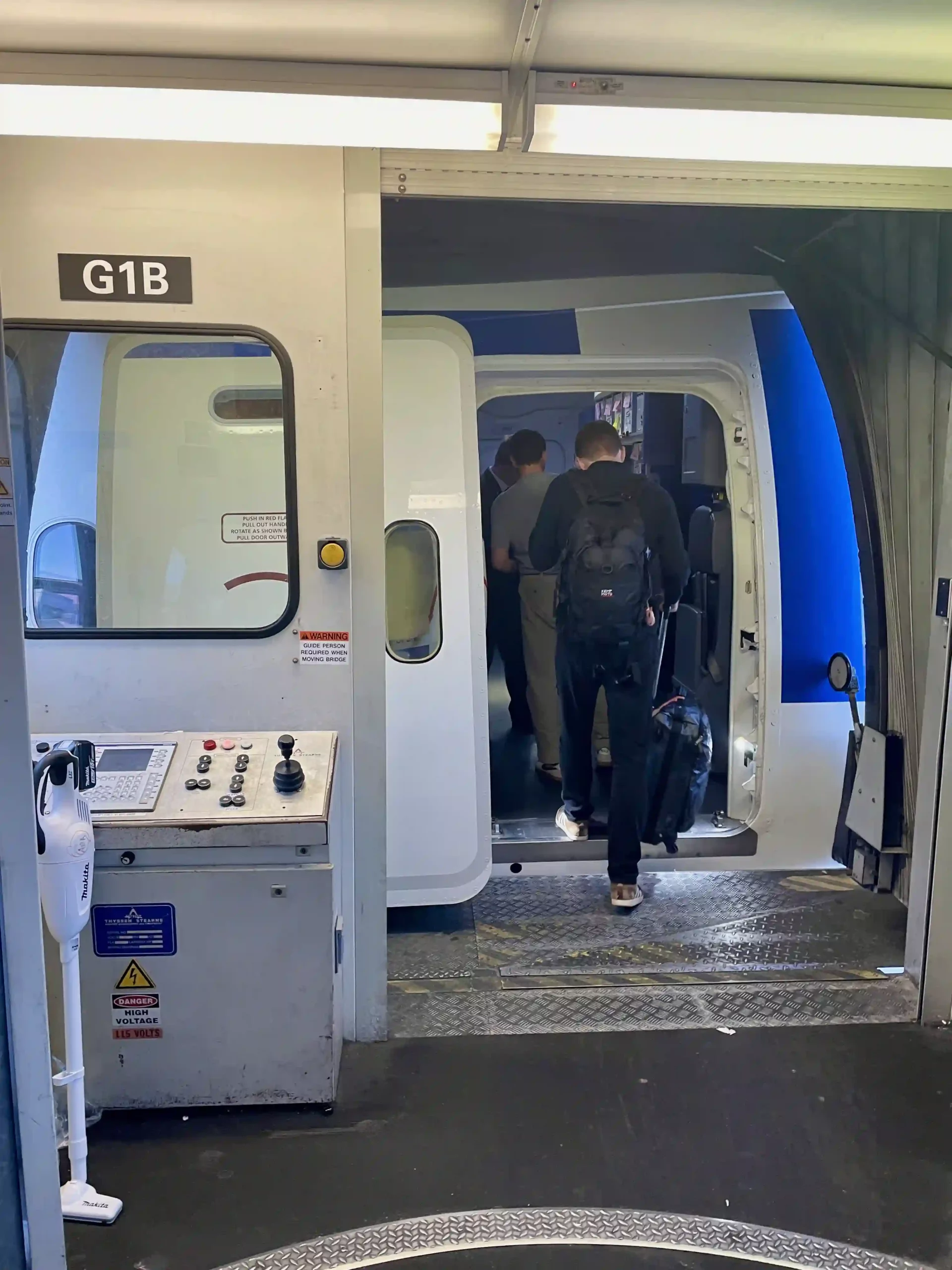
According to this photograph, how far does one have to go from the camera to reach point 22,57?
217cm

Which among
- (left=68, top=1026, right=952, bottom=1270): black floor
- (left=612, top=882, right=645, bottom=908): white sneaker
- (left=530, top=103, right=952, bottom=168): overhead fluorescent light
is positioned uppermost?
(left=530, top=103, right=952, bottom=168): overhead fluorescent light

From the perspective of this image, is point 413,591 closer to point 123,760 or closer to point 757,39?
point 123,760

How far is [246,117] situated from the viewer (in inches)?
86.1

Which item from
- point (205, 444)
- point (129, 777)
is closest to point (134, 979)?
point (129, 777)

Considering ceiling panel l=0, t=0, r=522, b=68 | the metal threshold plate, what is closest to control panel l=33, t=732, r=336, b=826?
the metal threshold plate

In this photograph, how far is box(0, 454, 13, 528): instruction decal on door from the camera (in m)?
1.46

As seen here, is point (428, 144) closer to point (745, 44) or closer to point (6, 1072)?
point (745, 44)

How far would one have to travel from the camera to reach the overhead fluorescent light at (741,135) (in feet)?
7.32

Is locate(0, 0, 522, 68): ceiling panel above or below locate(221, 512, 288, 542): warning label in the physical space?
above

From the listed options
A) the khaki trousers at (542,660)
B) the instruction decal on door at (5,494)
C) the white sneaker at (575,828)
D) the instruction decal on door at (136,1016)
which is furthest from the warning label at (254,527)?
the khaki trousers at (542,660)

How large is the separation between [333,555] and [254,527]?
281 mm

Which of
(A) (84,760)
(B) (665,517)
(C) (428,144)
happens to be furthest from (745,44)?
(A) (84,760)

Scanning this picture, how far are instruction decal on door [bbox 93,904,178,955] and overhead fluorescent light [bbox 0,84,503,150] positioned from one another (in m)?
2.03

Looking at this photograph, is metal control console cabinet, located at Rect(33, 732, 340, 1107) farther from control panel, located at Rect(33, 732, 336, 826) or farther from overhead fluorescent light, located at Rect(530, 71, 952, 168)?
overhead fluorescent light, located at Rect(530, 71, 952, 168)
